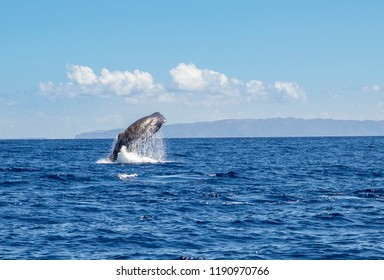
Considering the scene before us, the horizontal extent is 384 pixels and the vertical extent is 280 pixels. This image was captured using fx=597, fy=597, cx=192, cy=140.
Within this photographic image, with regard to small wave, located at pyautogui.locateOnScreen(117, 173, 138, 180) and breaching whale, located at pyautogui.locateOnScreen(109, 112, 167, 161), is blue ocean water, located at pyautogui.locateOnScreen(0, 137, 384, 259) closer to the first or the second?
small wave, located at pyautogui.locateOnScreen(117, 173, 138, 180)

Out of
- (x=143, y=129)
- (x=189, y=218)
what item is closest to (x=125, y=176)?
(x=143, y=129)

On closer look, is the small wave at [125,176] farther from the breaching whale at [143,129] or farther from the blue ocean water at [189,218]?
the breaching whale at [143,129]

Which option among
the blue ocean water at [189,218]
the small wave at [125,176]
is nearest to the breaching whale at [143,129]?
the small wave at [125,176]

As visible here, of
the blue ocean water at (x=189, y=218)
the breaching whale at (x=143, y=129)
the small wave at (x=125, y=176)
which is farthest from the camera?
the breaching whale at (x=143, y=129)

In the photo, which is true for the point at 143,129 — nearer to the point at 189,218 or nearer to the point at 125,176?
the point at 125,176

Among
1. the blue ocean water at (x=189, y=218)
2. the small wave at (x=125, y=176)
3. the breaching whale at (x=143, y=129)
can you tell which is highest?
the breaching whale at (x=143, y=129)

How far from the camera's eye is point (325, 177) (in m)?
38.2

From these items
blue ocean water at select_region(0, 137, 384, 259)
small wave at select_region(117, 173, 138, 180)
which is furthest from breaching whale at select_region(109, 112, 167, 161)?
blue ocean water at select_region(0, 137, 384, 259)

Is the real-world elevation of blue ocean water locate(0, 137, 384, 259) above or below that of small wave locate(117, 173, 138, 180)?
below

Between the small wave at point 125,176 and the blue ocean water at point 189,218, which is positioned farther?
the small wave at point 125,176

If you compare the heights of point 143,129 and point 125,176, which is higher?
point 143,129

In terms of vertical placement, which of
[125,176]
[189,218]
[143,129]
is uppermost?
[143,129]

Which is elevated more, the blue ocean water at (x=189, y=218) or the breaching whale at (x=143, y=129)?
the breaching whale at (x=143, y=129)
